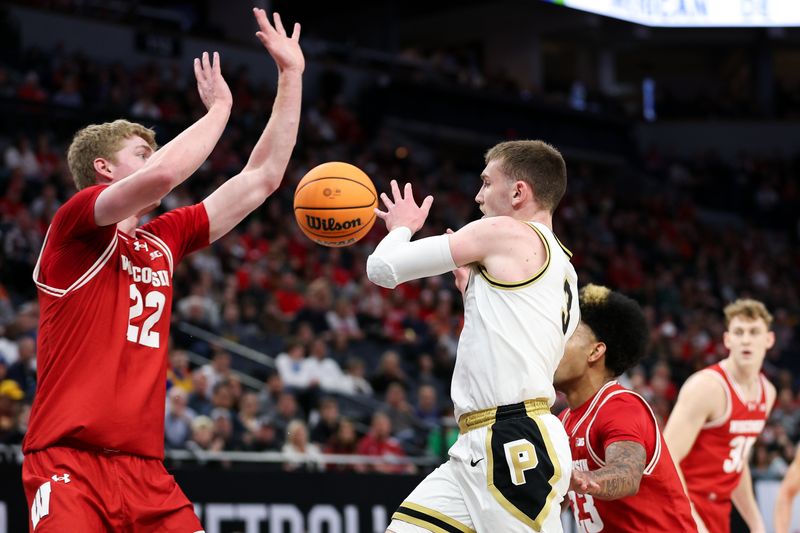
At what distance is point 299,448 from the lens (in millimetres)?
10750

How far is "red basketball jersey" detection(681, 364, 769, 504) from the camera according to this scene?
6.68 metres

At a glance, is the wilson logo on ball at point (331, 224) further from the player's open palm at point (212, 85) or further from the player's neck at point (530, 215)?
the player's neck at point (530, 215)

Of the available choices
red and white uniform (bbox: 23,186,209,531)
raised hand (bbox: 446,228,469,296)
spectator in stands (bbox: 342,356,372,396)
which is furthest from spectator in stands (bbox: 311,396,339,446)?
red and white uniform (bbox: 23,186,209,531)

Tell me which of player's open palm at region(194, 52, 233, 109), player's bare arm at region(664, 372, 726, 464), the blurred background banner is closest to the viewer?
player's open palm at region(194, 52, 233, 109)

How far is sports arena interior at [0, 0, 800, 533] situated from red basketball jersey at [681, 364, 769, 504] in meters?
3.58

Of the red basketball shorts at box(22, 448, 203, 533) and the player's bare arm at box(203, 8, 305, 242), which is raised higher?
the player's bare arm at box(203, 8, 305, 242)

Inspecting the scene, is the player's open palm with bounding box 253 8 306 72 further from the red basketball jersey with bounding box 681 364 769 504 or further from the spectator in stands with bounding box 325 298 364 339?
the spectator in stands with bounding box 325 298 364 339

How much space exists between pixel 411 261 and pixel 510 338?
47 centimetres

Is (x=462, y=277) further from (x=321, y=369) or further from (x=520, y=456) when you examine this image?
(x=321, y=369)

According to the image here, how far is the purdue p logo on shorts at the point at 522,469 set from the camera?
4.11 meters

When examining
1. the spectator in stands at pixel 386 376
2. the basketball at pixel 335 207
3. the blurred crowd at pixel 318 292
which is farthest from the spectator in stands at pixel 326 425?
the basketball at pixel 335 207

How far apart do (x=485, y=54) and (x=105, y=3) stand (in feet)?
42.4

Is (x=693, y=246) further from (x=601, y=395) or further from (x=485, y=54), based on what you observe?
(x=601, y=395)

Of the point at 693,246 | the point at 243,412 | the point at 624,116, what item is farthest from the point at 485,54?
the point at 243,412
